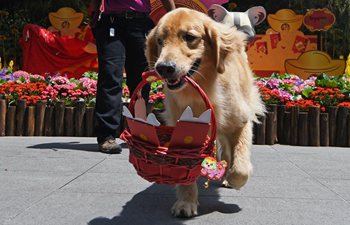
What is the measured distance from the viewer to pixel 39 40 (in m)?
12.9

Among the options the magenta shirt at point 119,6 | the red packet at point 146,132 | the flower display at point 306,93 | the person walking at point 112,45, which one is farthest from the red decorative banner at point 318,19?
the red packet at point 146,132

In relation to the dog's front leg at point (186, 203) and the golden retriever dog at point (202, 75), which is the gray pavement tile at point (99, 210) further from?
the golden retriever dog at point (202, 75)

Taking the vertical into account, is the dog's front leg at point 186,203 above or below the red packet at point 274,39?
below

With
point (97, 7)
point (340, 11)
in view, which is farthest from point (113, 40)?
point (340, 11)

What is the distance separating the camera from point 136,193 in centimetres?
347

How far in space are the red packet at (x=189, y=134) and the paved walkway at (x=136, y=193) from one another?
56 centimetres

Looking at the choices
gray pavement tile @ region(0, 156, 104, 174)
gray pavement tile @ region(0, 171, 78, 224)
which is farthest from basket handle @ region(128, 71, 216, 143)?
gray pavement tile @ region(0, 156, 104, 174)

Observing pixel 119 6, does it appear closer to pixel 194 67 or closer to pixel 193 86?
pixel 194 67

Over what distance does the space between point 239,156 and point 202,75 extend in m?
0.66

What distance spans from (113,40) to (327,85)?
12.6ft

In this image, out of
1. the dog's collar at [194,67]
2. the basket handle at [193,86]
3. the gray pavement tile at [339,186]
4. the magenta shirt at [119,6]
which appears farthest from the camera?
the magenta shirt at [119,6]

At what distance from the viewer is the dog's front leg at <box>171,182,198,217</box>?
111 inches

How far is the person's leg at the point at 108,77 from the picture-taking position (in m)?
5.14

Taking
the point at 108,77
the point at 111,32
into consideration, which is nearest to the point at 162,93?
the point at 108,77
